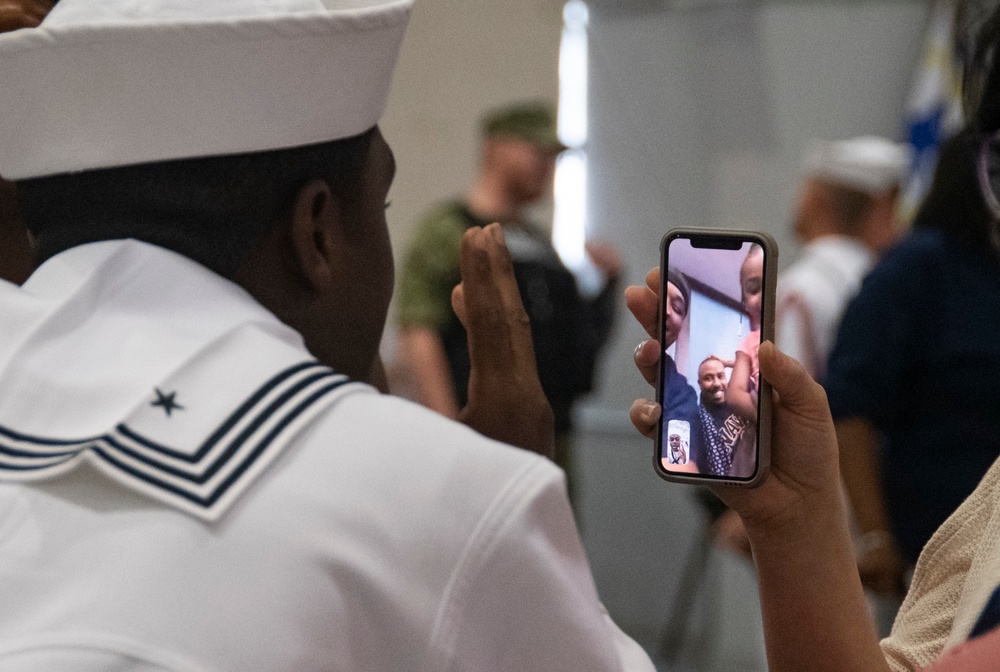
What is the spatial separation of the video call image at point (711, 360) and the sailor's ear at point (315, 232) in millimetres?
274

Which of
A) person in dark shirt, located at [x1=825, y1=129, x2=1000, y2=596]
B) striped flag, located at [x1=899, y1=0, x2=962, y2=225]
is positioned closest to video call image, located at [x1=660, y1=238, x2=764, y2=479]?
person in dark shirt, located at [x1=825, y1=129, x2=1000, y2=596]

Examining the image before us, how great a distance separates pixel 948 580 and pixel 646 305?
14.2 inches

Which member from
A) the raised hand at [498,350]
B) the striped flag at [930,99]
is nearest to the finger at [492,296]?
the raised hand at [498,350]

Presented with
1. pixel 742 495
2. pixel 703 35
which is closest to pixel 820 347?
pixel 703 35

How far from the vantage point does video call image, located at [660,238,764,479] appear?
0.92m

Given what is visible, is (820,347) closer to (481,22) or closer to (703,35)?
(481,22)

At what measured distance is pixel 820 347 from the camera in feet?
9.98

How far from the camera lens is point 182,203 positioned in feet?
2.91

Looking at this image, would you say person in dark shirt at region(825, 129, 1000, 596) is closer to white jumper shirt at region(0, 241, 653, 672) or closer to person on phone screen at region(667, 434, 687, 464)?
person on phone screen at region(667, 434, 687, 464)

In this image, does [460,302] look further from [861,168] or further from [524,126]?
[861,168]

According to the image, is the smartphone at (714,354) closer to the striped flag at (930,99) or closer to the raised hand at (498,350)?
the raised hand at (498,350)

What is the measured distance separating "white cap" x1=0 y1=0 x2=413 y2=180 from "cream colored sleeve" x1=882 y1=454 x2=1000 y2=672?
628 mm

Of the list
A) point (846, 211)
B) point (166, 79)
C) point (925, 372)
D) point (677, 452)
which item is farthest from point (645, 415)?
point (846, 211)

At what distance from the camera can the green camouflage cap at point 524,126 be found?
3.36 m
